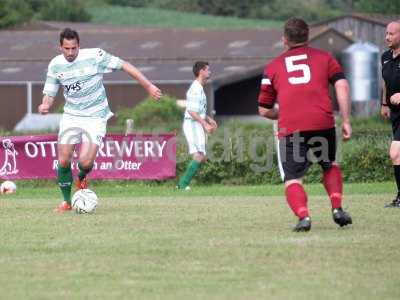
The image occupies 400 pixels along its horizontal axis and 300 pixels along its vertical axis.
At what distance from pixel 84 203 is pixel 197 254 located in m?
4.20

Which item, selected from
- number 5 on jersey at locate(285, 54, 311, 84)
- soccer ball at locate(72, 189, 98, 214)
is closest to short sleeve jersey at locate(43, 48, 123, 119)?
soccer ball at locate(72, 189, 98, 214)

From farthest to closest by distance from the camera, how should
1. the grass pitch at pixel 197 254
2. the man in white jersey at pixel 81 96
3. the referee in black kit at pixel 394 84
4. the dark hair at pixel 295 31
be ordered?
the referee in black kit at pixel 394 84 → the man in white jersey at pixel 81 96 → the dark hair at pixel 295 31 → the grass pitch at pixel 197 254

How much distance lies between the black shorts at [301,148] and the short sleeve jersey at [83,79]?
319 cm

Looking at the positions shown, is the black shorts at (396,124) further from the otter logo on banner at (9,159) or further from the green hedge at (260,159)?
the otter logo on banner at (9,159)

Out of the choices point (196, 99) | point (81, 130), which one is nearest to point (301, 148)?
point (81, 130)

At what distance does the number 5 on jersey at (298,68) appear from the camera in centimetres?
1159

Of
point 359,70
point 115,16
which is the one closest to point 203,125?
point 359,70

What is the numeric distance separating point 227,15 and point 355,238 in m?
93.3

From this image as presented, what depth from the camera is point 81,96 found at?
14.5m

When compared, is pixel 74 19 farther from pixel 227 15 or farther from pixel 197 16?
pixel 227 15

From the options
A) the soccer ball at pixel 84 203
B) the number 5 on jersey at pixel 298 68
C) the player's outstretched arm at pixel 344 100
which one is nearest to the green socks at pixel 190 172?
the soccer ball at pixel 84 203

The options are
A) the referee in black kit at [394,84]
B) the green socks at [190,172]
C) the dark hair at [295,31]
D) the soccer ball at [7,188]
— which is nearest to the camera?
the dark hair at [295,31]

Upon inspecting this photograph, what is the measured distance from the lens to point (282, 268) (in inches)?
371

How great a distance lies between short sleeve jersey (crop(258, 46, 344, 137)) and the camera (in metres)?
11.6
